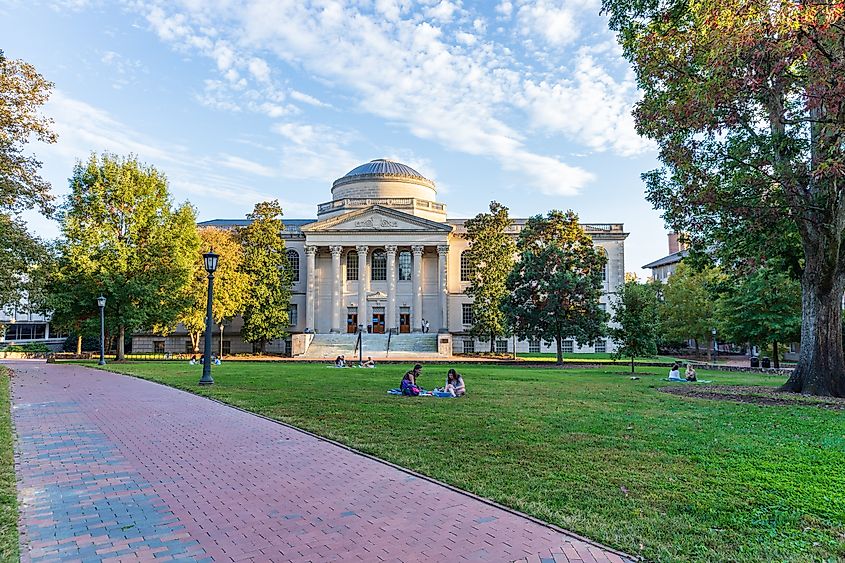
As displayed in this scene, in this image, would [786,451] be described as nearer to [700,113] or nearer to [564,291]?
[700,113]

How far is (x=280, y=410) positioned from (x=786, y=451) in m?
9.37

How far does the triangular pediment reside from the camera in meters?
50.6

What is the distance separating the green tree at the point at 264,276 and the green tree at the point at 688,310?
3091 cm

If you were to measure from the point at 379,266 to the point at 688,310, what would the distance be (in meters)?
27.0

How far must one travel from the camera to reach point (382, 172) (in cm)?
5962

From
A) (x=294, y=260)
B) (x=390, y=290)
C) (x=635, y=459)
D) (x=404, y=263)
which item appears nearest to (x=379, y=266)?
(x=404, y=263)

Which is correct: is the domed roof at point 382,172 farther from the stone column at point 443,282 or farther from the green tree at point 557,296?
the green tree at point 557,296

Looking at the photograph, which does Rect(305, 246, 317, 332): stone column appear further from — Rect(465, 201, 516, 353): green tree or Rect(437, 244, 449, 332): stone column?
Rect(465, 201, 516, 353): green tree

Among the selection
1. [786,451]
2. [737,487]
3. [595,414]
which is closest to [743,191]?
[595,414]

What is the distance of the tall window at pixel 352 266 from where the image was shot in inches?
2094

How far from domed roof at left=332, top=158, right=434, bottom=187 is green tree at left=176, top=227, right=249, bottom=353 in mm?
17137

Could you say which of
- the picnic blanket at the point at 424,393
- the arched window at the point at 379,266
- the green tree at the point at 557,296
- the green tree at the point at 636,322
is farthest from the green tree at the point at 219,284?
the green tree at the point at 636,322

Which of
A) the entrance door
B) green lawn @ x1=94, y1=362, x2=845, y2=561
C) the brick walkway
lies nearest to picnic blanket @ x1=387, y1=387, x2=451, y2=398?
green lawn @ x1=94, y1=362, x2=845, y2=561

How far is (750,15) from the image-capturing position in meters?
11.1
